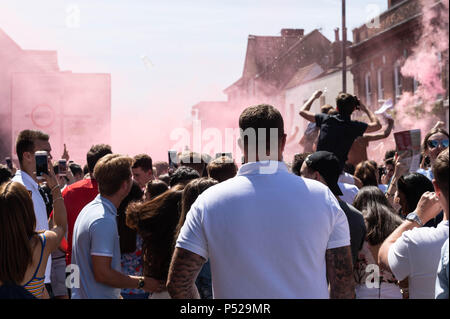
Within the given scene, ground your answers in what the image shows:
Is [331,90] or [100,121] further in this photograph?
[331,90]

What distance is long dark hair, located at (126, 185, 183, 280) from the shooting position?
12.6 feet

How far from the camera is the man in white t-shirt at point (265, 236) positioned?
2.61 m

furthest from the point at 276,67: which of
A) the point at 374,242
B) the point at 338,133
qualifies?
the point at 374,242

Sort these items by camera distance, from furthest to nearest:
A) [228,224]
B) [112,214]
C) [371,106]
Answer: [371,106]
[112,214]
[228,224]

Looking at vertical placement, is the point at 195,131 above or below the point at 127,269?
above

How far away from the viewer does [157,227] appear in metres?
3.89

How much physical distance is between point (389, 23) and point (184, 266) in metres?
27.2

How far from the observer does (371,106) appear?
30.1 metres

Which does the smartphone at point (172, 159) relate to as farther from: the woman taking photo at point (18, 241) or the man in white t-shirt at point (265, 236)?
the man in white t-shirt at point (265, 236)

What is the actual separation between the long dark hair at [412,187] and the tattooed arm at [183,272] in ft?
5.91

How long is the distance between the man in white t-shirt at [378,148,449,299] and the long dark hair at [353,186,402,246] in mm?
695

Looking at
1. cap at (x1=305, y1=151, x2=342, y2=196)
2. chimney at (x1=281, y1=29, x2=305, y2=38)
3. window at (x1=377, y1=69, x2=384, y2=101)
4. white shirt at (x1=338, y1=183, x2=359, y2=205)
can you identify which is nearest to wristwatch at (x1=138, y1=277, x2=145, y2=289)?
cap at (x1=305, y1=151, x2=342, y2=196)
